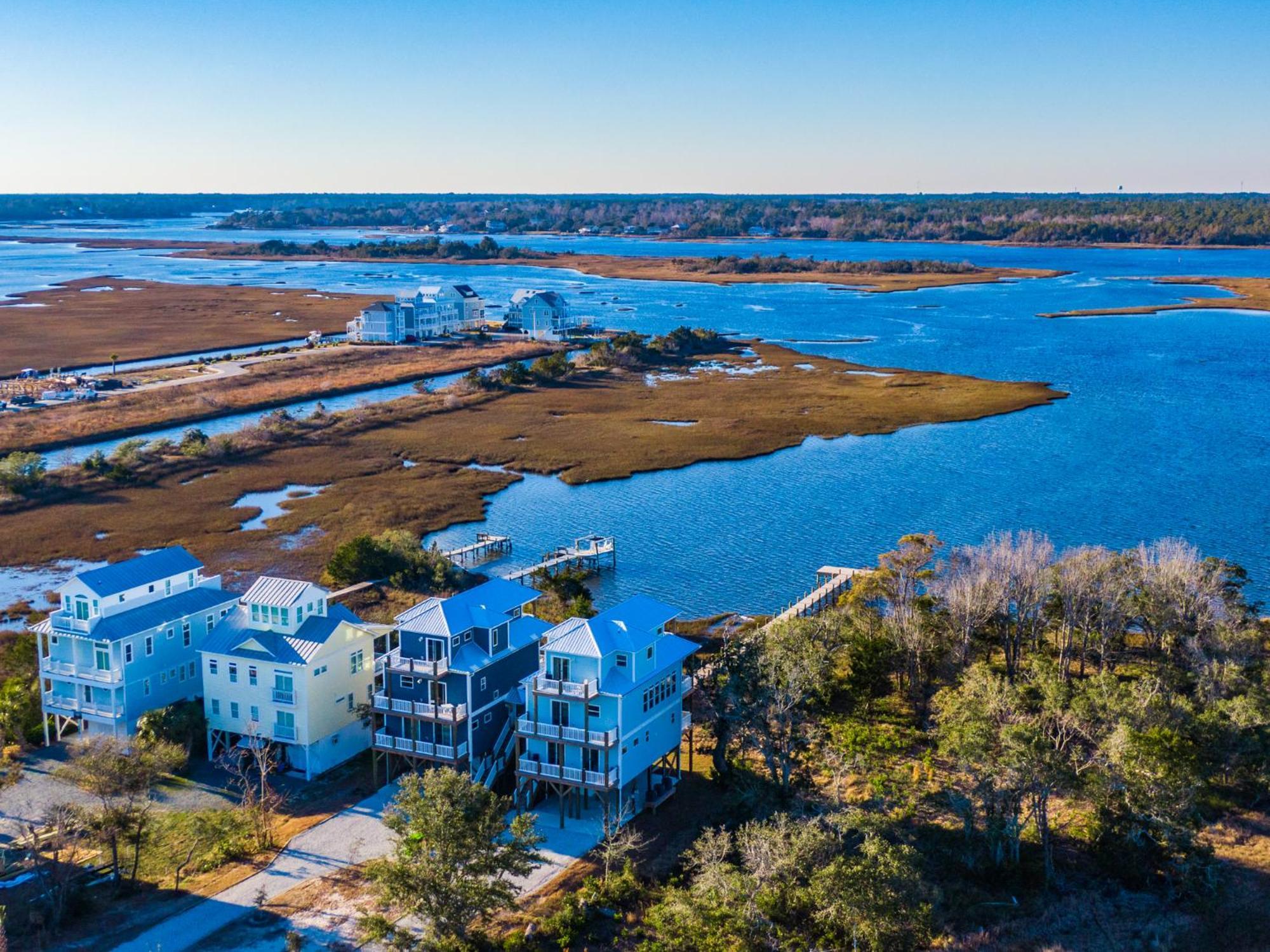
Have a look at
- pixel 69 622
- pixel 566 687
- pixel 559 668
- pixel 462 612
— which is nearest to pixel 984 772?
pixel 566 687

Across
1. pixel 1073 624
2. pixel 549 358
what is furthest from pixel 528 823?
pixel 549 358

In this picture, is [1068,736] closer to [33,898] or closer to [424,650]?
[424,650]

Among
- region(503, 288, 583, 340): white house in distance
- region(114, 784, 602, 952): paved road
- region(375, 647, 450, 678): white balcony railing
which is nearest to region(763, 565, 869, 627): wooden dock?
region(114, 784, 602, 952): paved road

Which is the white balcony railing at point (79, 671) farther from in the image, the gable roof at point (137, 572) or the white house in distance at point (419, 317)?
the white house in distance at point (419, 317)

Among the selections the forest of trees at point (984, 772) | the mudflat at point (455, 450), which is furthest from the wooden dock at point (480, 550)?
the forest of trees at point (984, 772)

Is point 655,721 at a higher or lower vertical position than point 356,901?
higher

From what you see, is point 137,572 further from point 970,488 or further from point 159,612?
point 970,488

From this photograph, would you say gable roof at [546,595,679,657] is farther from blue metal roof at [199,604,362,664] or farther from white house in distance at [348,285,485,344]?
white house in distance at [348,285,485,344]
